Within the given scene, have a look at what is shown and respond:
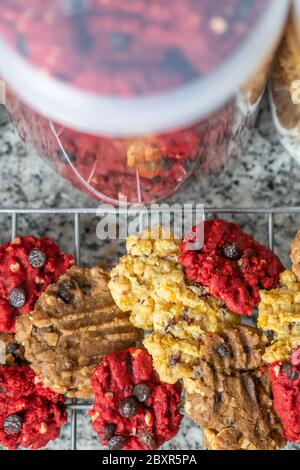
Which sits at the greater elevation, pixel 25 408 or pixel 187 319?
pixel 187 319

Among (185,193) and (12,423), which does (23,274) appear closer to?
(12,423)

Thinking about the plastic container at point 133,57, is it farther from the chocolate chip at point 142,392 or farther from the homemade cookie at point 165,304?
the chocolate chip at point 142,392

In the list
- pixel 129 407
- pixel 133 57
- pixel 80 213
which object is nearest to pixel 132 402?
pixel 129 407

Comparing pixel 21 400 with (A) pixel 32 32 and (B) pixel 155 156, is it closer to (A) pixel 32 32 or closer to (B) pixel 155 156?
(B) pixel 155 156
